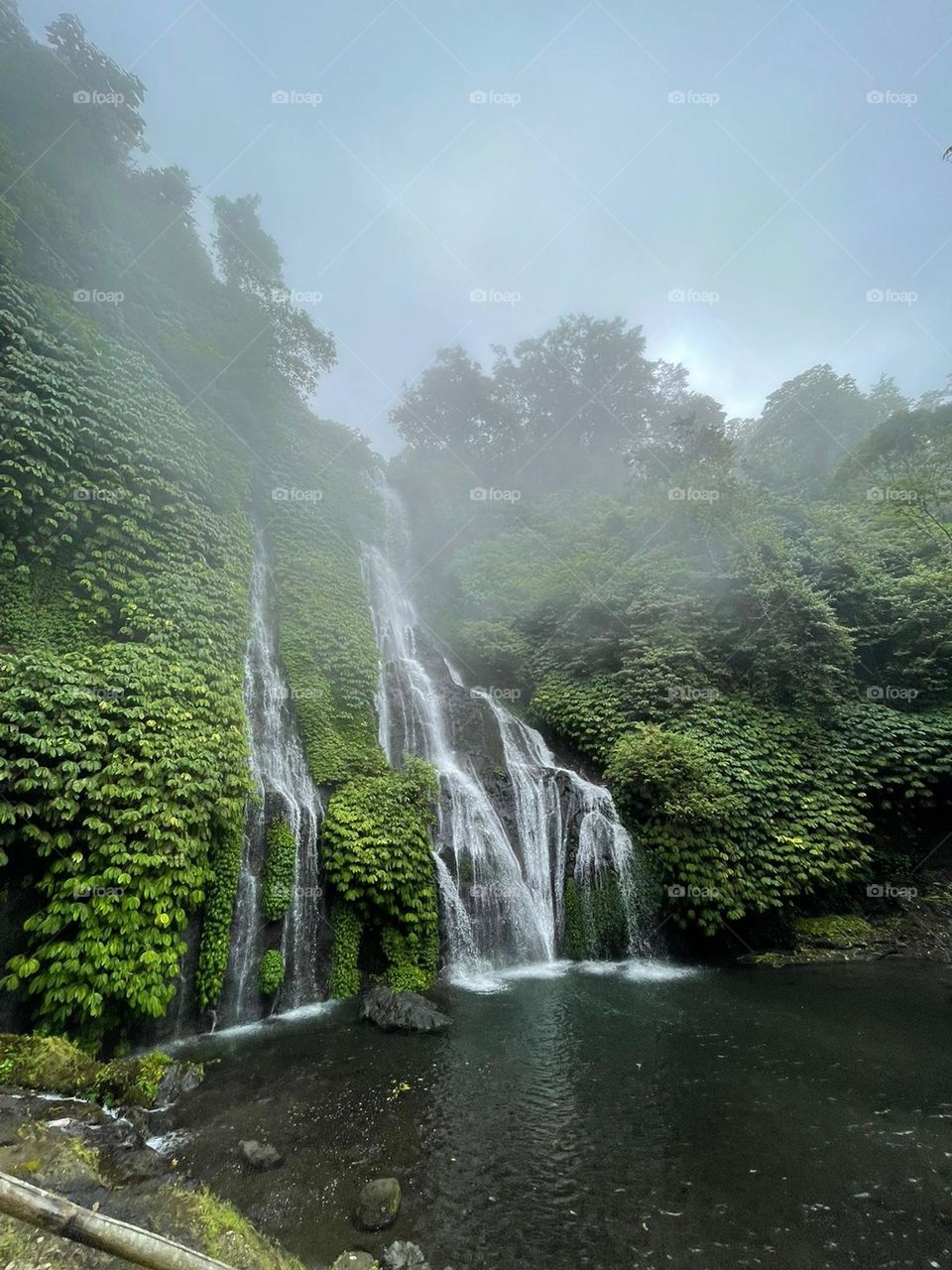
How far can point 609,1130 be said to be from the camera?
16.3 ft

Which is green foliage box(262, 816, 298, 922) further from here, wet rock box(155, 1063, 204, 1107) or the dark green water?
wet rock box(155, 1063, 204, 1107)

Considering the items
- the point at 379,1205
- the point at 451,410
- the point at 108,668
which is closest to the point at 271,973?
the point at 379,1205

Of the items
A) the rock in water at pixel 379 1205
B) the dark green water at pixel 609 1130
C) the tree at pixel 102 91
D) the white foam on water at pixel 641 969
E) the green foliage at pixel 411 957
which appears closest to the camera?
the dark green water at pixel 609 1130

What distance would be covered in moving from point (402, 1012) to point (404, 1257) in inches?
154

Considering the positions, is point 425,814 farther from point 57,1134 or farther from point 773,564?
point 773,564

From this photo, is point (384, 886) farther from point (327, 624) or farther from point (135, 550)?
point (135, 550)

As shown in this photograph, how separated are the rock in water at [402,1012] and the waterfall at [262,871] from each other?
1297 mm

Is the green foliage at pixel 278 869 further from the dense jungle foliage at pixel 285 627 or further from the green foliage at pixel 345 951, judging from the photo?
the green foliage at pixel 345 951

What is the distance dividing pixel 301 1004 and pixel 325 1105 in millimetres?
3131

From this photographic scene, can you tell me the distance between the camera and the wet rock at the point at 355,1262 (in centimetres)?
341

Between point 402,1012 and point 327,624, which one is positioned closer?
point 402,1012

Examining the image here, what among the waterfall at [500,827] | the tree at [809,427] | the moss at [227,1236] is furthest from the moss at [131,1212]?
the tree at [809,427]

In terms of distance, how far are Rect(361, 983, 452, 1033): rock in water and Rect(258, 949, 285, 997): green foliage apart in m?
1.34

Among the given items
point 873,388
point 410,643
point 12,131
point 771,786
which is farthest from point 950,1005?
point 873,388
